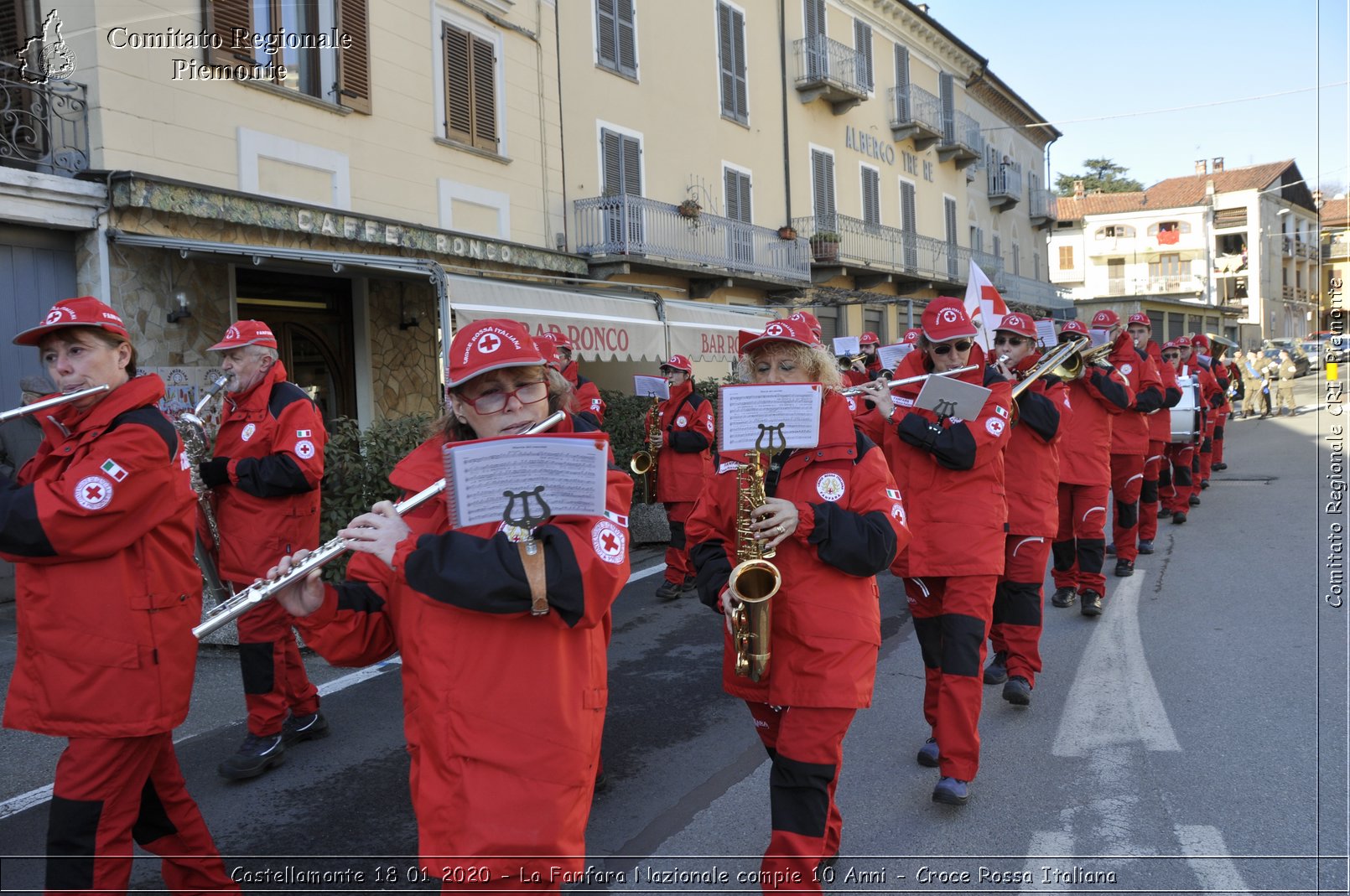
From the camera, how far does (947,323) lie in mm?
4449

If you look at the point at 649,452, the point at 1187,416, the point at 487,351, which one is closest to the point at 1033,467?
the point at 487,351

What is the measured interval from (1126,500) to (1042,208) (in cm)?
3475

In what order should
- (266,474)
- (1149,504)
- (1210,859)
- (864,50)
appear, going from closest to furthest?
(1210,859)
(266,474)
(1149,504)
(864,50)

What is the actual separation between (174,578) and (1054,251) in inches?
2844

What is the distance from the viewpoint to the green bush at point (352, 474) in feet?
25.6

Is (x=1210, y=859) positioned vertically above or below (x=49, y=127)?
below

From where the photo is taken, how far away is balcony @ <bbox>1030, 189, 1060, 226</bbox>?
1582 inches

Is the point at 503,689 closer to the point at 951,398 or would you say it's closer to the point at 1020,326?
the point at 951,398

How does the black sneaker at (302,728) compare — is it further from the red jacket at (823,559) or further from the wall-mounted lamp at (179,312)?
the wall-mounted lamp at (179,312)

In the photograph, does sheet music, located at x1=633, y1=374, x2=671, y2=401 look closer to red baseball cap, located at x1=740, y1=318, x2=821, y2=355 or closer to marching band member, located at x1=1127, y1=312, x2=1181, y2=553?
marching band member, located at x1=1127, y1=312, x2=1181, y2=553

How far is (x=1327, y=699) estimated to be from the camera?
17.7ft

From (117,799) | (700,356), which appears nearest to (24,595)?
(117,799)

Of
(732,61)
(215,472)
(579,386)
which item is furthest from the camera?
(732,61)

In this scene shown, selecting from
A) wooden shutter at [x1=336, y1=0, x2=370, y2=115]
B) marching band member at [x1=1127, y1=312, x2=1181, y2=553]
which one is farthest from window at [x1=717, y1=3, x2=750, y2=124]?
marching band member at [x1=1127, y1=312, x2=1181, y2=553]
